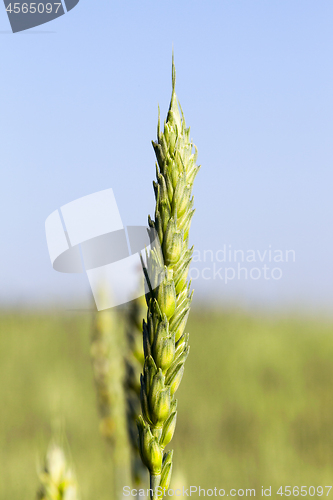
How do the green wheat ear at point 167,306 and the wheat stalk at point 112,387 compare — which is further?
the wheat stalk at point 112,387

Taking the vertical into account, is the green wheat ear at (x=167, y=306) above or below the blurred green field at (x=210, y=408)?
above

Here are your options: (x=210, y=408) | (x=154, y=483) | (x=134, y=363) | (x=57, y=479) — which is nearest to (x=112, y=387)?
(x=57, y=479)

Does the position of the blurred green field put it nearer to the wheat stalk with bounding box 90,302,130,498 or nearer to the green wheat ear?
the wheat stalk with bounding box 90,302,130,498

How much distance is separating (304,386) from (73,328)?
4344 mm

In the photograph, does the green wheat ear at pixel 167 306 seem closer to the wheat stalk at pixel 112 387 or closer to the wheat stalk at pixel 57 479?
the wheat stalk at pixel 112 387

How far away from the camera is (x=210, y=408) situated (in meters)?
5.43

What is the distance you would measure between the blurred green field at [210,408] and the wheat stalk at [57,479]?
137 centimetres

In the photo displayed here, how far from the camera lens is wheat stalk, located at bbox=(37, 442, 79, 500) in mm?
1116

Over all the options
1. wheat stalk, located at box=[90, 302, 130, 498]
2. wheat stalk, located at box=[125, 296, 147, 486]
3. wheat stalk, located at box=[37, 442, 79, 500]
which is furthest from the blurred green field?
wheat stalk, located at box=[125, 296, 147, 486]

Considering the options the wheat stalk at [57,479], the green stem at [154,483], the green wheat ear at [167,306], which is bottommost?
the wheat stalk at [57,479]

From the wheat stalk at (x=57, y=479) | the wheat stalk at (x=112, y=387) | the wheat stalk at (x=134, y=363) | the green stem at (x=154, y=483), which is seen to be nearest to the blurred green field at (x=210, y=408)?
the wheat stalk at (x=112, y=387)

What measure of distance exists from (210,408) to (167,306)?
5243 millimetres

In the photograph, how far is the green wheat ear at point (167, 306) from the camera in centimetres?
65

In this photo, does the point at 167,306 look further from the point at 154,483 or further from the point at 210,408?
the point at 210,408
